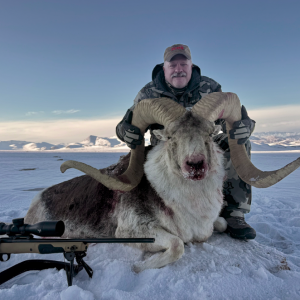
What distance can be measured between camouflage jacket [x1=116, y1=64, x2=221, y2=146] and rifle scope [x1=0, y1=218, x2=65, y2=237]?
107 inches

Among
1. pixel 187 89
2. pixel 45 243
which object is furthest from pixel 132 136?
pixel 45 243

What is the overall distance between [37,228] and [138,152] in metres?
1.91

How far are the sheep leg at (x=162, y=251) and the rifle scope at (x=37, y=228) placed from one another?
1076 millimetres

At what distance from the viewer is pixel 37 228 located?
7.66 feet

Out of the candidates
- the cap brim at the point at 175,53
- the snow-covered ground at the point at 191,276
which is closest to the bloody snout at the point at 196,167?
the snow-covered ground at the point at 191,276

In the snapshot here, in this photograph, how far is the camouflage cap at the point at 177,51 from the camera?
464cm

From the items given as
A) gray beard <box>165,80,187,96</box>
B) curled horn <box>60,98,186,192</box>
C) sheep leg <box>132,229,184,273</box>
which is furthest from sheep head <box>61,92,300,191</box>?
gray beard <box>165,80,187,96</box>

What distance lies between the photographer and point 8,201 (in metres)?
6.48

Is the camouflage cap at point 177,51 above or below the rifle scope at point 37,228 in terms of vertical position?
above

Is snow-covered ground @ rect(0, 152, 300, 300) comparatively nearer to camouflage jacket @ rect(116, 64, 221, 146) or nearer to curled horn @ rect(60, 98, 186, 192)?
curled horn @ rect(60, 98, 186, 192)

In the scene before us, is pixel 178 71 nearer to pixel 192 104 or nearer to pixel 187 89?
pixel 187 89

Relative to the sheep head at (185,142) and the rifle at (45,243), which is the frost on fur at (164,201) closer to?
the sheep head at (185,142)

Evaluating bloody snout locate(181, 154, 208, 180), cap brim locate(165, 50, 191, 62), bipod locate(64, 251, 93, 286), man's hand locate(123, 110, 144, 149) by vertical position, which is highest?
cap brim locate(165, 50, 191, 62)

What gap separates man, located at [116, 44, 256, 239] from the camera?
145 inches
